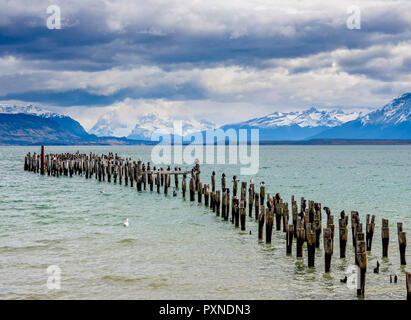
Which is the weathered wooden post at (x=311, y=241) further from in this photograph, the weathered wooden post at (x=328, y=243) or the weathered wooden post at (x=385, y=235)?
the weathered wooden post at (x=385, y=235)

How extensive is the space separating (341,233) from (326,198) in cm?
2189

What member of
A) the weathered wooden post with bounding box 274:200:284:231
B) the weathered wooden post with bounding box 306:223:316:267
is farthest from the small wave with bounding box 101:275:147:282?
the weathered wooden post with bounding box 274:200:284:231

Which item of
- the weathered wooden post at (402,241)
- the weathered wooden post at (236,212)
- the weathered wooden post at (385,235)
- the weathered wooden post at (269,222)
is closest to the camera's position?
the weathered wooden post at (402,241)

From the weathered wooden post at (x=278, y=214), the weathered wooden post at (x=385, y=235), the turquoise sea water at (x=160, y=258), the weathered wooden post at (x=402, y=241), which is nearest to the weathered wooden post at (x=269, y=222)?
the turquoise sea water at (x=160, y=258)

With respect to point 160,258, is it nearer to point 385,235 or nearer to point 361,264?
point 361,264

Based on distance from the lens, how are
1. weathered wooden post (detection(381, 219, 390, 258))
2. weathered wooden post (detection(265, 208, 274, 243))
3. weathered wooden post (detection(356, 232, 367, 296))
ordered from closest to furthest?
weathered wooden post (detection(356, 232, 367, 296)) < weathered wooden post (detection(381, 219, 390, 258)) < weathered wooden post (detection(265, 208, 274, 243))

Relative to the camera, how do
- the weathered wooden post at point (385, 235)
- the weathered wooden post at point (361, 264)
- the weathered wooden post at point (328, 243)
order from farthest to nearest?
the weathered wooden post at point (385, 235) < the weathered wooden post at point (328, 243) < the weathered wooden post at point (361, 264)

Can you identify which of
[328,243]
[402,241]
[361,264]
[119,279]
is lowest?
[119,279]

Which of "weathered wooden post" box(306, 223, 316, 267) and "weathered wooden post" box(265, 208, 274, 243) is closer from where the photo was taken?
"weathered wooden post" box(306, 223, 316, 267)

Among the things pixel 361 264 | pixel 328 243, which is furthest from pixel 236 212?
pixel 361 264

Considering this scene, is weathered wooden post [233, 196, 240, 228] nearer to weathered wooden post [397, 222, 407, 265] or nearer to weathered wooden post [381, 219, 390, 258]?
weathered wooden post [381, 219, 390, 258]

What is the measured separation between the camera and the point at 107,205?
33.2 metres
